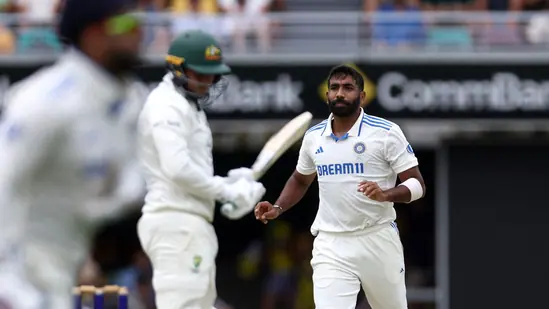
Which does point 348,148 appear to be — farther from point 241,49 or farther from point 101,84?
point 241,49

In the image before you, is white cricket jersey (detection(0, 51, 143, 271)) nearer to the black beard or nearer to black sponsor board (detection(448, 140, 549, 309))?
the black beard

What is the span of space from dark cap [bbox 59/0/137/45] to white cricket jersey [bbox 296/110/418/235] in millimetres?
3173

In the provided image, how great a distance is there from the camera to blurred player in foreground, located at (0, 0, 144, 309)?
4.02 m

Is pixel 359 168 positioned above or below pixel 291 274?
above

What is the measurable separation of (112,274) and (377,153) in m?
8.22

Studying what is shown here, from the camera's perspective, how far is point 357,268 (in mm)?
7180

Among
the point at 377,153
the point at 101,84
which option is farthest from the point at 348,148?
the point at 101,84

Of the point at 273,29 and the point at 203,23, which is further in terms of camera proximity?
the point at 273,29

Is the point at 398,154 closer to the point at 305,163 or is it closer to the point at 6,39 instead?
the point at 305,163

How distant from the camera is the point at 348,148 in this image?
7188mm

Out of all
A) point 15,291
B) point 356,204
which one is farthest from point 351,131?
point 15,291

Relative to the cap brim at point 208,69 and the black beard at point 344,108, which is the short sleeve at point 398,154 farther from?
the cap brim at point 208,69

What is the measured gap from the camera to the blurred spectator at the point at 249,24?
45.7 ft

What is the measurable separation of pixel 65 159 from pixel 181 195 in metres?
2.79
